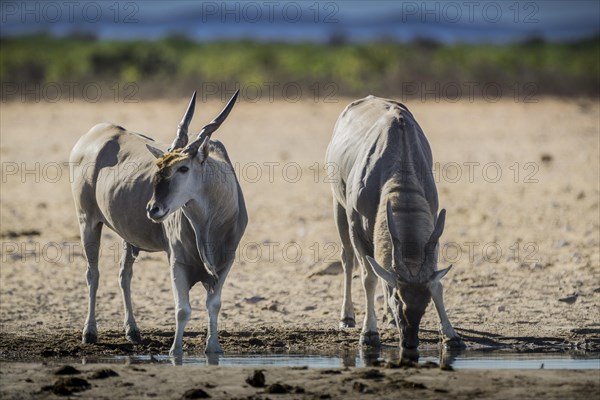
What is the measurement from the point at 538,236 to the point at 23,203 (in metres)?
7.96

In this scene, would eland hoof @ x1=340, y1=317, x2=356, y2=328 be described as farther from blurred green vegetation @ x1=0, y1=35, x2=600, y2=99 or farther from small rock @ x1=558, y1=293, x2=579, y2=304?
blurred green vegetation @ x1=0, y1=35, x2=600, y2=99

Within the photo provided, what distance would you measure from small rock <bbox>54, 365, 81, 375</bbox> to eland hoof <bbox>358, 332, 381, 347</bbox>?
2754 millimetres

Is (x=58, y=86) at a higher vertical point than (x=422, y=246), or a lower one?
higher

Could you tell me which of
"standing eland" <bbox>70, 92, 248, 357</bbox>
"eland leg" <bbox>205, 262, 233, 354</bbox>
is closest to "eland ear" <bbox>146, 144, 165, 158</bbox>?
"standing eland" <bbox>70, 92, 248, 357</bbox>

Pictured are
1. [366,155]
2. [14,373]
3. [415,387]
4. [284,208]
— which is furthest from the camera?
[284,208]

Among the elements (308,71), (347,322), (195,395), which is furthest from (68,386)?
(308,71)

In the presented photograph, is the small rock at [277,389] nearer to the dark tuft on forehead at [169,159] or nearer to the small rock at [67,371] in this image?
the small rock at [67,371]

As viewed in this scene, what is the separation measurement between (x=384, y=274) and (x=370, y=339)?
1.24 meters

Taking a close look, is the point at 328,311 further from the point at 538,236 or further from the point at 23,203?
the point at 23,203

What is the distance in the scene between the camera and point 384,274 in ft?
32.8

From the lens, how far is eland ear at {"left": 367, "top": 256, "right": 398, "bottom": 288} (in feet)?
32.7

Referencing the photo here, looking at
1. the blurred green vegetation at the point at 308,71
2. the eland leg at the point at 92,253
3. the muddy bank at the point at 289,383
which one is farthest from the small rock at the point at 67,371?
the blurred green vegetation at the point at 308,71

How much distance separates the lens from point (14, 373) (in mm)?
9336

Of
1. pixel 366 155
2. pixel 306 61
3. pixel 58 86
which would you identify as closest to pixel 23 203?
pixel 366 155
